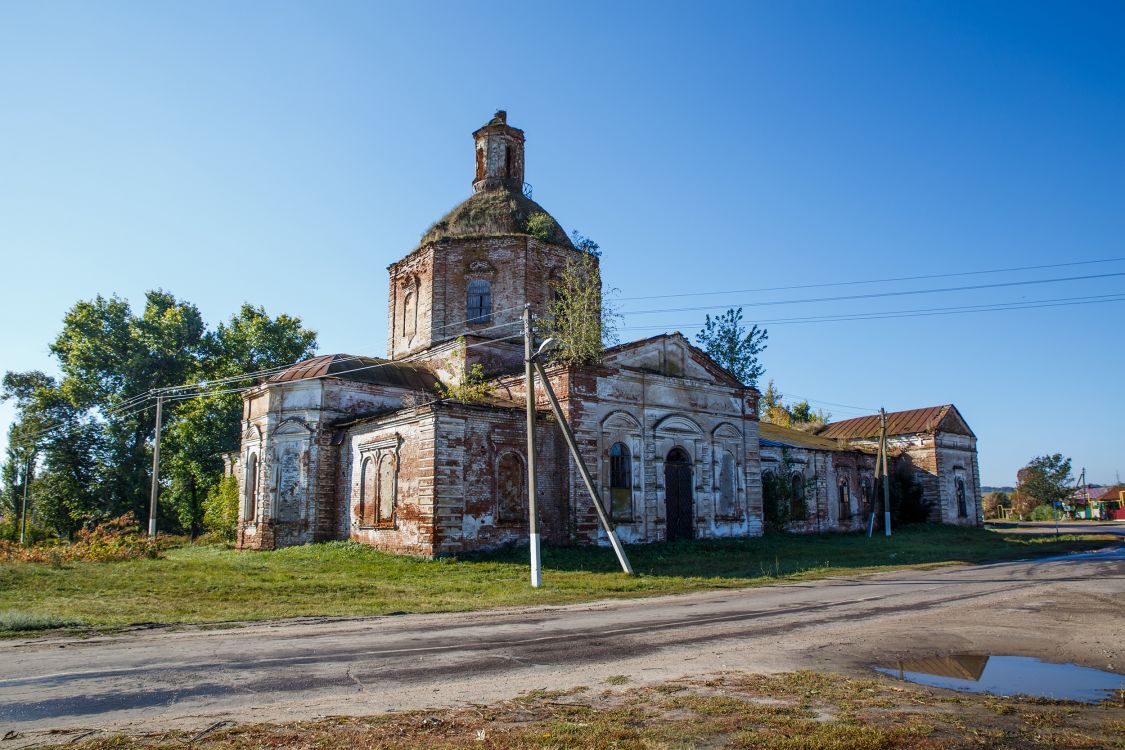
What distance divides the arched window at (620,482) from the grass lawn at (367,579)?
1220 millimetres

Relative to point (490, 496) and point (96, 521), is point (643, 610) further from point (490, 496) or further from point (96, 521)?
point (96, 521)

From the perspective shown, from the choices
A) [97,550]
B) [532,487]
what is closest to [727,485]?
[532,487]

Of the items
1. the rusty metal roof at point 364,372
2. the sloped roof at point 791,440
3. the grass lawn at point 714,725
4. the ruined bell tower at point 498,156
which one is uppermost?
the ruined bell tower at point 498,156

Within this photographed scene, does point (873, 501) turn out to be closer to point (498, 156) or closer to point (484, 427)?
point (484, 427)

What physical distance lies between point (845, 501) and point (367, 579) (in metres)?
25.5

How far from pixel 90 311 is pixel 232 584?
31307 mm

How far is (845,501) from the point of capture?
113 feet

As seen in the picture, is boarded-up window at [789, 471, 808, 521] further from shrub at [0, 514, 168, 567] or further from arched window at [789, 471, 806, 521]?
shrub at [0, 514, 168, 567]

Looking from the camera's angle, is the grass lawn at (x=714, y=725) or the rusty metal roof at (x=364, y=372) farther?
the rusty metal roof at (x=364, y=372)

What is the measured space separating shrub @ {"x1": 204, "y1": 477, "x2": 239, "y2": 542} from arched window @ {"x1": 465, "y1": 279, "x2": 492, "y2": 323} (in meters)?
11.7

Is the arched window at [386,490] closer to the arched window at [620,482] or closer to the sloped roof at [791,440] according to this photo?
the arched window at [620,482]

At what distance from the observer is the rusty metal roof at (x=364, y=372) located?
24.4 metres

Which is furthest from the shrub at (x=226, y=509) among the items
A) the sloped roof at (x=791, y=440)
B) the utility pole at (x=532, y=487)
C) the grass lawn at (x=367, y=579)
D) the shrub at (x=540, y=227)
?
the sloped roof at (x=791, y=440)

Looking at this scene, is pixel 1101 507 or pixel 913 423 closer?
pixel 913 423
